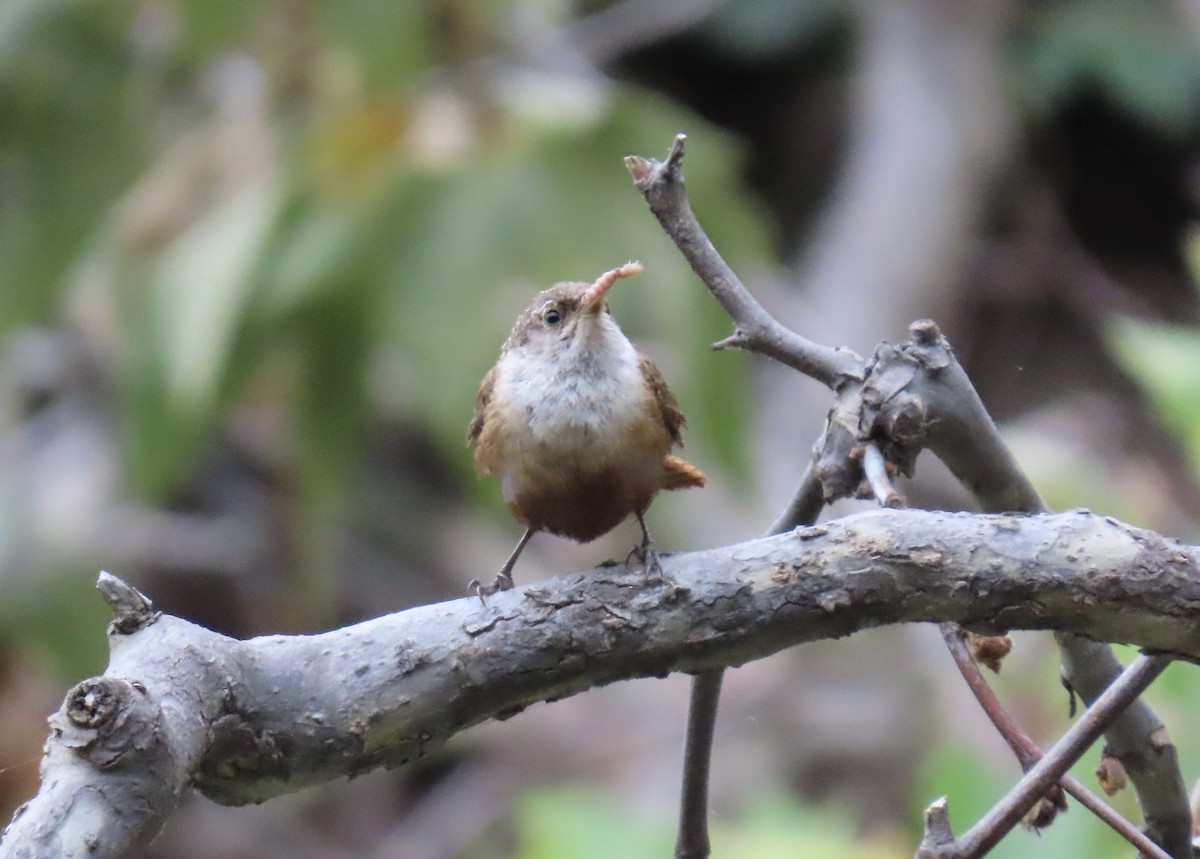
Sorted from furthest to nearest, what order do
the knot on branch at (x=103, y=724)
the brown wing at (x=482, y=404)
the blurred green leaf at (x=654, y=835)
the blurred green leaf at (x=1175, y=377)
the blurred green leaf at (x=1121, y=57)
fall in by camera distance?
1. the blurred green leaf at (x=1121, y=57)
2. the blurred green leaf at (x=654, y=835)
3. the blurred green leaf at (x=1175, y=377)
4. the brown wing at (x=482, y=404)
5. the knot on branch at (x=103, y=724)

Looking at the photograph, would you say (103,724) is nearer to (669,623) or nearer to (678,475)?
(669,623)

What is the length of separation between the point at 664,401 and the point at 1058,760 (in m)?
1.01

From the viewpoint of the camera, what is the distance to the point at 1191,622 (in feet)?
4.85

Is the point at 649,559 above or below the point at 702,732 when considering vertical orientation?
above

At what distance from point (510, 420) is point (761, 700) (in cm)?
411

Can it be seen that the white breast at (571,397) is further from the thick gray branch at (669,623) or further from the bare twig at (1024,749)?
the bare twig at (1024,749)

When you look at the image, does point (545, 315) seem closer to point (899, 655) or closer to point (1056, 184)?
point (899, 655)

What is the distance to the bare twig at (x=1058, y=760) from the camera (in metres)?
1.38

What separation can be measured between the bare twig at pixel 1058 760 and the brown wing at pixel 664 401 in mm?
954

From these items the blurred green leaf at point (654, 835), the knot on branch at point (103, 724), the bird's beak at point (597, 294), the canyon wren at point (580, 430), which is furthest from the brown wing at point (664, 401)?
the blurred green leaf at point (654, 835)

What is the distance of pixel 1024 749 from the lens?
1479 millimetres

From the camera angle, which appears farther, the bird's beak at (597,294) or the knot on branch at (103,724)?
the bird's beak at (597,294)

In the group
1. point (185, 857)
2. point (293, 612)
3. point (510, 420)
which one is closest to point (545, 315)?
point (510, 420)

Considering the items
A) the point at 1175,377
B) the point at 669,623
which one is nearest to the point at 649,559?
the point at 669,623
